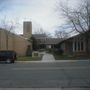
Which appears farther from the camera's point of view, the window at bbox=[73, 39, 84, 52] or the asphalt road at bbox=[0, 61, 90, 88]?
the window at bbox=[73, 39, 84, 52]

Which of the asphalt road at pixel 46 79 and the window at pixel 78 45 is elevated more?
the window at pixel 78 45

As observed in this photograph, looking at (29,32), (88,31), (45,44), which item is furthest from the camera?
(45,44)

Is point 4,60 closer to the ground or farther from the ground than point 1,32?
closer to the ground

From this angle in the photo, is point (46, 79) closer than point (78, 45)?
Yes

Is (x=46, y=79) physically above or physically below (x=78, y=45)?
below

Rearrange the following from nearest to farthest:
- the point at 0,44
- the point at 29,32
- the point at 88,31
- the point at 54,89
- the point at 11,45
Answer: the point at 54,89 < the point at 88,31 < the point at 0,44 < the point at 11,45 < the point at 29,32

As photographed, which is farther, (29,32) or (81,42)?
(29,32)

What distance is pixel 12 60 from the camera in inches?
1537

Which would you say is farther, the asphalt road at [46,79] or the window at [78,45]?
the window at [78,45]

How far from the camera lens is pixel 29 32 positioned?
354 feet

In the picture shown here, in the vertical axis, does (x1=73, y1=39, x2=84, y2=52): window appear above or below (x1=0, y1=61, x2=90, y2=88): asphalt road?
above

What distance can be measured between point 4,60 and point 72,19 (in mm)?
15281

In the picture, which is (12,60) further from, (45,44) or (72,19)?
(45,44)

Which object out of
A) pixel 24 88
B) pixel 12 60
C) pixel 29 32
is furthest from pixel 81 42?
pixel 29 32
